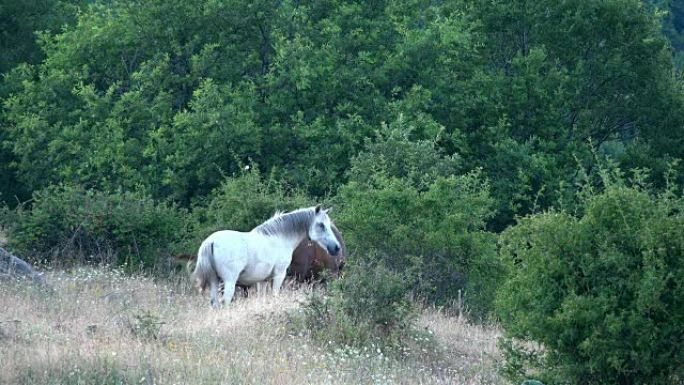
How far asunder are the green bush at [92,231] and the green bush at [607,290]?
917 centimetres

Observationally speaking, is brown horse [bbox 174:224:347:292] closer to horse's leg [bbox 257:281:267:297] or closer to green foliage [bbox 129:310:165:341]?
horse's leg [bbox 257:281:267:297]

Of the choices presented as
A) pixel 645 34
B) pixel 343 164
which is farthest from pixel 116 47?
pixel 645 34

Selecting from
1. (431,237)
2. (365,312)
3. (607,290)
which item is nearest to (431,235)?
(431,237)

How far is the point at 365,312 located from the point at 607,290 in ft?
10.0

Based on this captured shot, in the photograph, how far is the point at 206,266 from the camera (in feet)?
44.3

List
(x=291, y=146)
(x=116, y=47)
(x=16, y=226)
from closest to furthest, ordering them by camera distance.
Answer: (x=16, y=226) < (x=291, y=146) < (x=116, y=47)

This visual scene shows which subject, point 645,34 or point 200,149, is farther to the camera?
point 645,34

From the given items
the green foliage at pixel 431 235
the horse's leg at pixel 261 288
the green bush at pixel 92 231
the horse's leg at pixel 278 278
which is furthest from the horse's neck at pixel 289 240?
the green bush at pixel 92 231

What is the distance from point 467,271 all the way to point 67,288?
6.18 metres

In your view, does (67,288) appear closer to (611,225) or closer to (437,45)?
(611,225)

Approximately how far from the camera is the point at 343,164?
2633cm

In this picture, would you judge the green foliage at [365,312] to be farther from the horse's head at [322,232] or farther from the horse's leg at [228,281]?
the horse's head at [322,232]

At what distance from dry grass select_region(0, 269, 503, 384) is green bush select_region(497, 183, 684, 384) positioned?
1.19 m

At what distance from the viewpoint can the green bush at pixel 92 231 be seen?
17.6 m
